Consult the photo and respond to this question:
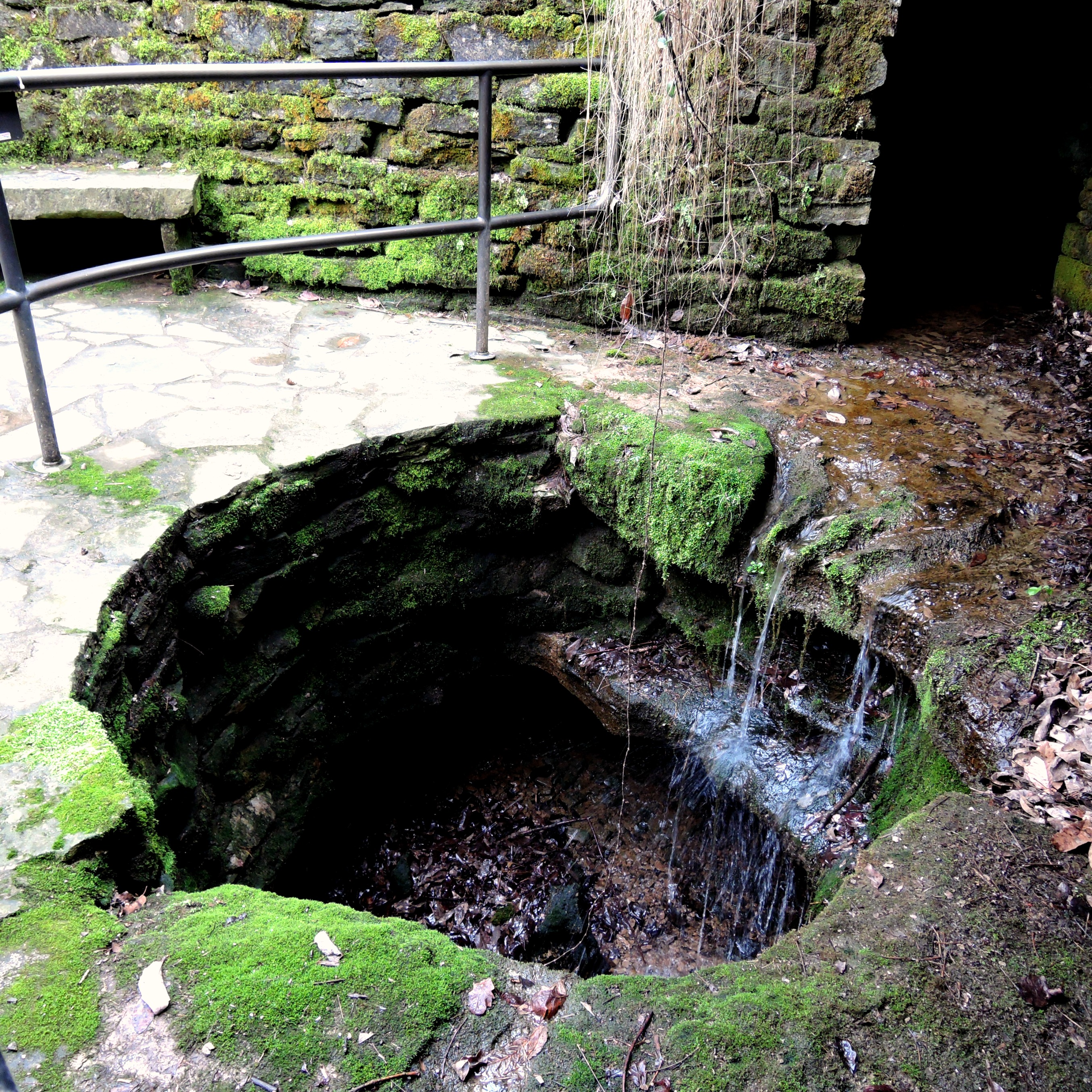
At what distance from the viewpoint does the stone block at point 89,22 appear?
398 cm

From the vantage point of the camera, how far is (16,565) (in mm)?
2328

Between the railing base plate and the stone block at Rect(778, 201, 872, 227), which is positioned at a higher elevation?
the stone block at Rect(778, 201, 872, 227)

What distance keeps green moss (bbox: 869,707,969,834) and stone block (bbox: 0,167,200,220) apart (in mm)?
3455

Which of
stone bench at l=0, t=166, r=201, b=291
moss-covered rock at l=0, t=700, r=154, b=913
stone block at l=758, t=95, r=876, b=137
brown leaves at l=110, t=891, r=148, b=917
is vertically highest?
stone block at l=758, t=95, r=876, b=137

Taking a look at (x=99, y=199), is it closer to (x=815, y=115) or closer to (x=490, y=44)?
(x=490, y=44)

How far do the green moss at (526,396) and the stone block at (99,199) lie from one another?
1616 millimetres

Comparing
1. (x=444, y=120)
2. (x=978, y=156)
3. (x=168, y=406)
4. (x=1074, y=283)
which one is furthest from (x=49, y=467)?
(x=978, y=156)

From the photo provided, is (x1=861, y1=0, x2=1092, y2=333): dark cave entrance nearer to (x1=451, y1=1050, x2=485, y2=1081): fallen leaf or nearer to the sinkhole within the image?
the sinkhole

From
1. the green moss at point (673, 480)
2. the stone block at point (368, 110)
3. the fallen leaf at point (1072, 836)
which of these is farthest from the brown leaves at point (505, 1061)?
the stone block at point (368, 110)

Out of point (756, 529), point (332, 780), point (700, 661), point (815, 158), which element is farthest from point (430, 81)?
point (332, 780)

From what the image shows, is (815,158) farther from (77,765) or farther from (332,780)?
(77,765)

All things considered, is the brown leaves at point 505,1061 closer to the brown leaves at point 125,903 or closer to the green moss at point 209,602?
the brown leaves at point 125,903

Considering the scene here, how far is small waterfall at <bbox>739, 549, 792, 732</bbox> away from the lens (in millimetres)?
2730

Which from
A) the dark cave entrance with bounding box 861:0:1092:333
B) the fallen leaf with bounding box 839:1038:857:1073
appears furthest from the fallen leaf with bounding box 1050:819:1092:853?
the dark cave entrance with bounding box 861:0:1092:333
